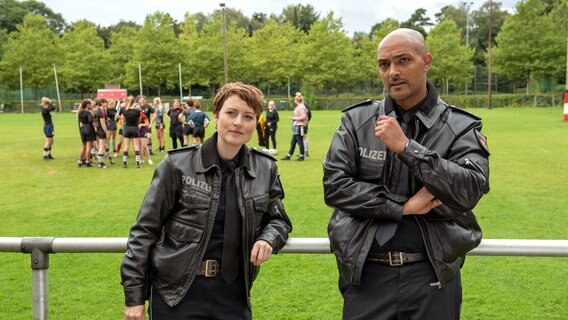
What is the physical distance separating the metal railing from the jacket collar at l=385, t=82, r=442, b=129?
64 cm

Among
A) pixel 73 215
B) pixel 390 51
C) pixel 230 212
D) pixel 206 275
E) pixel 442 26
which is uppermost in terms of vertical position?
pixel 442 26

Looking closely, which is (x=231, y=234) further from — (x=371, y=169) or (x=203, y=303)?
(x=371, y=169)

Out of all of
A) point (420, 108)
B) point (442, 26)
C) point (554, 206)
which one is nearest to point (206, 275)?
point (420, 108)

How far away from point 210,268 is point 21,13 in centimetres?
10885

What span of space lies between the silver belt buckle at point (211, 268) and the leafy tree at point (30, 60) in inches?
2744

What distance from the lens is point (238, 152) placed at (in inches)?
115

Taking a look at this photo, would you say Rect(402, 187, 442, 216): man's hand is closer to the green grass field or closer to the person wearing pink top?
the green grass field

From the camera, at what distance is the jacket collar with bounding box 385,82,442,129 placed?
2.68m

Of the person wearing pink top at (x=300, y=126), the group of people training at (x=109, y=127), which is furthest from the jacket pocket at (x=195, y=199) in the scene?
the person wearing pink top at (x=300, y=126)

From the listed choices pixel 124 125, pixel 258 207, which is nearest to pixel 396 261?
pixel 258 207

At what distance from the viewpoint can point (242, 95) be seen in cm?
286

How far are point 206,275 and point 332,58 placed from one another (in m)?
65.5

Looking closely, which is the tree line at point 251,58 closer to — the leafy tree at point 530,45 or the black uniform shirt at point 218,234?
the leafy tree at point 530,45

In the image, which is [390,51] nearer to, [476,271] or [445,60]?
[476,271]
